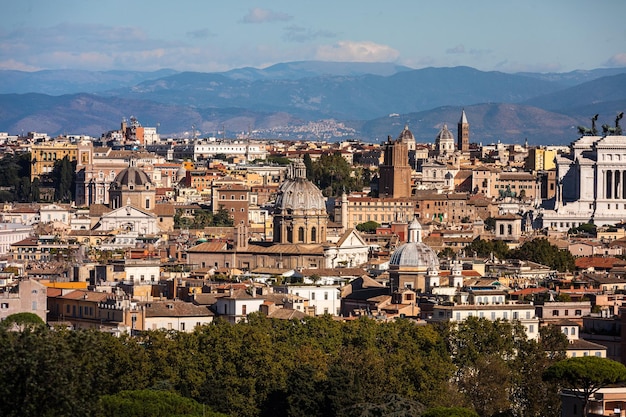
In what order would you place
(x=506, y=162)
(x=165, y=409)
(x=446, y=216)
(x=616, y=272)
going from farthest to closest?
(x=506, y=162) → (x=446, y=216) → (x=616, y=272) → (x=165, y=409)

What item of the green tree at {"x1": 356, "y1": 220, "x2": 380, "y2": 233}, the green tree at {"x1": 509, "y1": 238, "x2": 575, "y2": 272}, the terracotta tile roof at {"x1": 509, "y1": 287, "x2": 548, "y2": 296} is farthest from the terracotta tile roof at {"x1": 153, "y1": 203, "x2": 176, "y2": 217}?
the terracotta tile roof at {"x1": 509, "y1": 287, "x2": 548, "y2": 296}

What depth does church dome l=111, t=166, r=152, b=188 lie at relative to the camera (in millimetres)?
125000

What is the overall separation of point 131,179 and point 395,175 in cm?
1763

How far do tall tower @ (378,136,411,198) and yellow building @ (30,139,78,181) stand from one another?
29.2 meters

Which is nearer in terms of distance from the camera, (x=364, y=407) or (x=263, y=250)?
(x=364, y=407)

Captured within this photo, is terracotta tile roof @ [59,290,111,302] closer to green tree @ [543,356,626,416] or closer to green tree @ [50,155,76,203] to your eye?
green tree @ [543,356,626,416]

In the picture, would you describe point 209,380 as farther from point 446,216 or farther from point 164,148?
point 164,148

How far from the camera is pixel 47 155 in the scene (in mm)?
153500

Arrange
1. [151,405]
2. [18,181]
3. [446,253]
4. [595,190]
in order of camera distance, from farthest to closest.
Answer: [18,181], [595,190], [446,253], [151,405]

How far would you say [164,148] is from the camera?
636ft

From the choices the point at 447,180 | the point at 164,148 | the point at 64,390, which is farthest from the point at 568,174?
the point at 64,390

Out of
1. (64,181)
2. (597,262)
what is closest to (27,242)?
(597,262)

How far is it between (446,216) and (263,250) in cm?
3888

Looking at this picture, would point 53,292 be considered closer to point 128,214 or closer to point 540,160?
point 128,214
